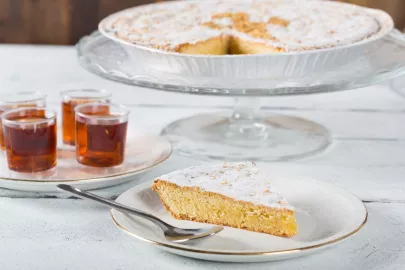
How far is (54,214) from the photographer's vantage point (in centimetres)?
132

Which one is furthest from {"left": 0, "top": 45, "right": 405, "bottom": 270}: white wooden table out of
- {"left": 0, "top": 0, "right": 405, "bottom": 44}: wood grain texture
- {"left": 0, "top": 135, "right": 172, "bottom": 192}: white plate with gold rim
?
{"left": 0, "top": 0, "right": 405, "bottom": 44}: wood grain texture

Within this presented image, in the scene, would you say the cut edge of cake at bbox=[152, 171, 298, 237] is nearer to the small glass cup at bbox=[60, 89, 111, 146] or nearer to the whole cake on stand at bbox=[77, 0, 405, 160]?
the whole cake on stand at bbox=[77, 0, 405, 160]

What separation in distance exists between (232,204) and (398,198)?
37 centimetres

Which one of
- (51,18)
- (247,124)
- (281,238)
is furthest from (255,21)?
(51,18)

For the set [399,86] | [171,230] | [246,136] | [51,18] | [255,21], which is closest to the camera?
[171,230]

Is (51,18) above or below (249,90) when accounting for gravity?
below

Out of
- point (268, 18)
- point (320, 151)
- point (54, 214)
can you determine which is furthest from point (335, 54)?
point (54, 214)

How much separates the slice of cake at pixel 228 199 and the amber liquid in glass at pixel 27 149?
270 millimetres

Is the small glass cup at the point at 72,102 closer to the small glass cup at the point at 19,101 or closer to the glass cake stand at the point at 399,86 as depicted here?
the small glass cup at the point at 19,101

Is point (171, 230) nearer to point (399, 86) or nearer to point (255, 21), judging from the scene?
point (255, 21)

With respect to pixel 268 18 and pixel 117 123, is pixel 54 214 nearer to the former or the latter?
pixel 117 123

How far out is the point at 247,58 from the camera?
1511 millimetres

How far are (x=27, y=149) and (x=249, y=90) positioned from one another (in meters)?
0.42

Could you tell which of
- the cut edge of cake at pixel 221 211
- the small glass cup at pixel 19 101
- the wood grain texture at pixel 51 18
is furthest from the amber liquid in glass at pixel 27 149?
the wood grain texture at pixel 51 18
